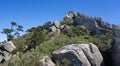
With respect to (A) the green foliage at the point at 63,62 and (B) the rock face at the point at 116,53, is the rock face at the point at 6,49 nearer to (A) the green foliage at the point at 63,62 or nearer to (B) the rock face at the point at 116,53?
(A) the green foliage at the point at 63,62

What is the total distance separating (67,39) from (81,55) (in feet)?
19.6

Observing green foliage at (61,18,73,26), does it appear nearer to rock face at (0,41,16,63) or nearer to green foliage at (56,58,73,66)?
rock face at (0,41,16,63)

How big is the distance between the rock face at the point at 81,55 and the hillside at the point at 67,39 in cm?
53

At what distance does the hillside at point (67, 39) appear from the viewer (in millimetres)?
30495

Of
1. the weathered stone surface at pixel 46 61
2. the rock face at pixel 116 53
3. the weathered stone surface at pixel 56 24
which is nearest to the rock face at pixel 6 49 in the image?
the weathered stone surface at pixel 56 24

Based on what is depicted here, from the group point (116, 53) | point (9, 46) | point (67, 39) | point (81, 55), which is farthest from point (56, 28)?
point (81, 55)

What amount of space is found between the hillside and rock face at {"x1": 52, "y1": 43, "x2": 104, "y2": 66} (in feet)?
1.75

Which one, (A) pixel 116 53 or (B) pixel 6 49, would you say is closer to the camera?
(A) pixel 116 53

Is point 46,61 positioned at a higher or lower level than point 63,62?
higher

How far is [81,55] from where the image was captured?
29.0m

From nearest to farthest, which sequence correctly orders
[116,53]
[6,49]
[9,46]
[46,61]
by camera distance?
1. [46,61]
2. [116,53]
3. [9,46]
4. [6,49]

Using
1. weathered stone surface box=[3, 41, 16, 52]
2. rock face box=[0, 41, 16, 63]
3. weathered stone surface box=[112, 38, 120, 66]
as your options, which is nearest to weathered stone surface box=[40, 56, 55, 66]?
weathered stone surface box=[112, 38, 120, 66]

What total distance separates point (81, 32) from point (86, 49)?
1278cm

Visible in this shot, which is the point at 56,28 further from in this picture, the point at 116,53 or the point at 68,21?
the point at 116,53
